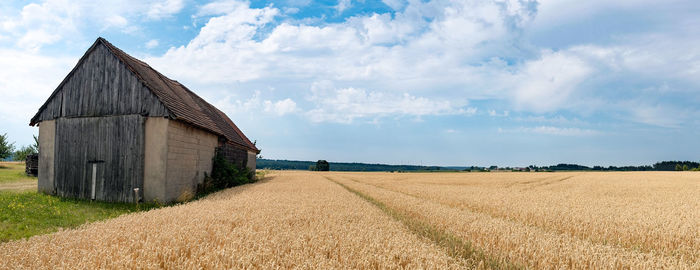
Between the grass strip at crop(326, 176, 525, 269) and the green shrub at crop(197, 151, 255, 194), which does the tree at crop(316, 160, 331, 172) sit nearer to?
the green shrub at crop(197, 151, 255, 194)

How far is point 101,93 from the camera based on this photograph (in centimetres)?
1739

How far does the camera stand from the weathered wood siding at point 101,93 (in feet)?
54.9

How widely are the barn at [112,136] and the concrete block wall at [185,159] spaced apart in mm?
47

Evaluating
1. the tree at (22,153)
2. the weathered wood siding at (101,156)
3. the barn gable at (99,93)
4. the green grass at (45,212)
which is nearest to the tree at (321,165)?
the tree at (22,153)

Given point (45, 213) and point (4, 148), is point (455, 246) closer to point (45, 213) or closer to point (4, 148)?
point (45, 213)

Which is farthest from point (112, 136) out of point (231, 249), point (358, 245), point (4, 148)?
point (4, 148)

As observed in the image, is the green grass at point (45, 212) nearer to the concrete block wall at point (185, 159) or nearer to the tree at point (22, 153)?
the concrete block wall at point (185, 159)

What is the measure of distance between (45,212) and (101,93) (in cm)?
656

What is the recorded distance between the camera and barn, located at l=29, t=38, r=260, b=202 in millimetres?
16297

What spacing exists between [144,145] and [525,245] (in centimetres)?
1605

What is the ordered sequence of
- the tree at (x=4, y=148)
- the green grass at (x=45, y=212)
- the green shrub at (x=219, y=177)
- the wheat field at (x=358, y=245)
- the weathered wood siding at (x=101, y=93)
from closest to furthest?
the wheat field at (x=358, y=245)
the green grass at (x=45, y=212)
the weathered wood siding at (x=101, y=93)
the green shrub at (x=219, y=177)
the tree at (x=4, y=148)

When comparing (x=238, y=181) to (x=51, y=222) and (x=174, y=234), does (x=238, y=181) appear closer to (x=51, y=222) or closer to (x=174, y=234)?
(x=51, y=222)

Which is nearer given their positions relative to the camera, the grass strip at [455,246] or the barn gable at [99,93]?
the grass strip at [455,246]

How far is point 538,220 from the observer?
9719 millimetres
